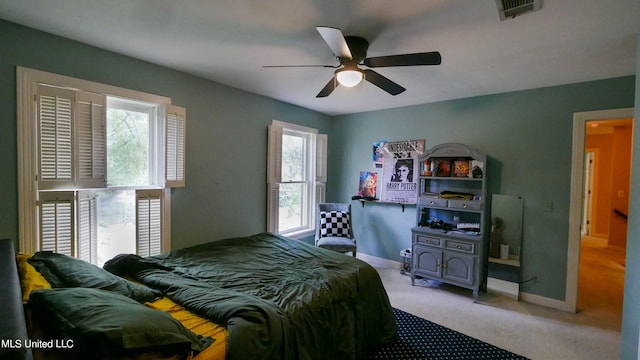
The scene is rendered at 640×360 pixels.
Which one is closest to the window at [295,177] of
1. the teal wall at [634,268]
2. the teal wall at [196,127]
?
the teal wall at [196,127]

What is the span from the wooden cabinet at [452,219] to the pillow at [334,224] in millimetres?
1020

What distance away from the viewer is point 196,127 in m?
3.03

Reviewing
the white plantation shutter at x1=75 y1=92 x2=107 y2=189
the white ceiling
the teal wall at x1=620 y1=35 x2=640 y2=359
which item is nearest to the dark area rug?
the teal wall at x1=620 y1=35 x2=640 y2=359

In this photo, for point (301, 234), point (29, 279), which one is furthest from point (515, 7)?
point (301, 234)

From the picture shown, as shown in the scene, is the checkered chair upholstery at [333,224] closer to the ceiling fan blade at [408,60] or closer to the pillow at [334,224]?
the pillow at [334,224]

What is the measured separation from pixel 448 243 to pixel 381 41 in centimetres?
248

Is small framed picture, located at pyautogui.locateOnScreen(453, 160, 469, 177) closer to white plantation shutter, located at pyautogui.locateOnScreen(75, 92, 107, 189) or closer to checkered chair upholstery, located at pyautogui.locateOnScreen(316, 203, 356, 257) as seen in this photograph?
checkered chair upholstery, located at pyautogui.locateOnScreen(316, 203, 356, 257)

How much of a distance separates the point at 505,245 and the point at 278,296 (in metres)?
2.98

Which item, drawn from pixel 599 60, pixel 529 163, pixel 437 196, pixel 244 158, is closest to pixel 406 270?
pixel 437 196

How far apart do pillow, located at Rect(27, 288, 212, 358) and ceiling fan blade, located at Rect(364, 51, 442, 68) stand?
2012 mm

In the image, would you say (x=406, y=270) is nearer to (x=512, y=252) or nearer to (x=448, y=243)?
(x=448, y=243)

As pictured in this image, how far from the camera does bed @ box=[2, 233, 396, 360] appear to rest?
54.9 inches

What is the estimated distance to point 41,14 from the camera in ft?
6.04

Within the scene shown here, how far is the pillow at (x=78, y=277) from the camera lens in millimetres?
1513
